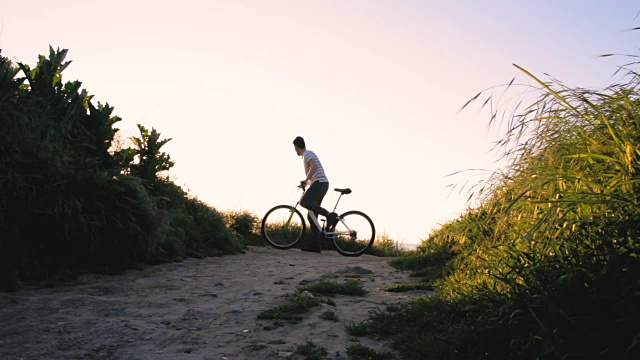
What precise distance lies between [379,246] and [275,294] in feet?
23.1

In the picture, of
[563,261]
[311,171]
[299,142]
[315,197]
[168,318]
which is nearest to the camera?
[563,261]

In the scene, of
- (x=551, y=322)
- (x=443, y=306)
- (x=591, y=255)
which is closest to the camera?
(x=551, y=322)

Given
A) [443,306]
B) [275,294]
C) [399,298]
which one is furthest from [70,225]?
[443,306]

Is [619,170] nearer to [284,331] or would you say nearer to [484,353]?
[484,353]

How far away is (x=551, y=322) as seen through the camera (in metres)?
2.87

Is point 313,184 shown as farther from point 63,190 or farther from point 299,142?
point 63,190

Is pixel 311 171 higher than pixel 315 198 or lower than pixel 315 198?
higher

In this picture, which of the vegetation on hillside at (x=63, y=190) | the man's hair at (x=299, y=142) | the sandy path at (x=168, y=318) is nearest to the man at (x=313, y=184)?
the man's hair at (x=299, y=142)

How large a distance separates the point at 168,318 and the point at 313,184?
6.40 metres

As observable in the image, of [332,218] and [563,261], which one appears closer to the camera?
[563,261]

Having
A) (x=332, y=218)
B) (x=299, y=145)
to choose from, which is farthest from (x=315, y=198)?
(x=299, y=145)

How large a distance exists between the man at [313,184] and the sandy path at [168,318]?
3.89m

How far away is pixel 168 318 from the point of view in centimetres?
461

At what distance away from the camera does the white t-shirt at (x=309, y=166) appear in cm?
1070
